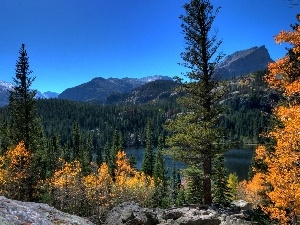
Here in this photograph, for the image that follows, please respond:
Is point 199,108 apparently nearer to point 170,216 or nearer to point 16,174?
point 170,216

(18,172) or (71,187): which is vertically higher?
(18,172)

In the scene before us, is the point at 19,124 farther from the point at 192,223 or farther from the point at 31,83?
the point at 192,223

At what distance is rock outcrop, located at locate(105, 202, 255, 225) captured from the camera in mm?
16953

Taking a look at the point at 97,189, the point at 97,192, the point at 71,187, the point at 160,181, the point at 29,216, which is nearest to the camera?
the point at 29,216

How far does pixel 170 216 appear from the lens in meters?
19.0

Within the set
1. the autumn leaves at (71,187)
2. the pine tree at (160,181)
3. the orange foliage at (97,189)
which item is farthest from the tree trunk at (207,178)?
the pine tree at (160,181)

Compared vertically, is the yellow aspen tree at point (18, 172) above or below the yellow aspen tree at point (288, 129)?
below

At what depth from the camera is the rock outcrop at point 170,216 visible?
17.0m

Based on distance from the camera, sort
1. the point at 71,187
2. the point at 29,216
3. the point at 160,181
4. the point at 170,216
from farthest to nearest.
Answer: the point at 160,181
the point at 71,187
the point at 170,216
the point at 29,216

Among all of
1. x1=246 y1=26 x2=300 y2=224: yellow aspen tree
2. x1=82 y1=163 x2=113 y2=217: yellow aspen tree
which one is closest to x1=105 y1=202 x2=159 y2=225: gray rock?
x1=246 y1=26 x2=300 y2=224: yellow aspen tree

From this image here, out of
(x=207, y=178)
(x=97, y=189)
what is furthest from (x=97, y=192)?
(x=207, y=178)

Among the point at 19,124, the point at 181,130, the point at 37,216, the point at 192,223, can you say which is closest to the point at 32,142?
the point at 19,124

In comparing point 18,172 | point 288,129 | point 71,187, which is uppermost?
point 288,129

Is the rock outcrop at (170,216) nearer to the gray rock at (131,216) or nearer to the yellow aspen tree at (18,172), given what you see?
the gray rock at (131,216)
